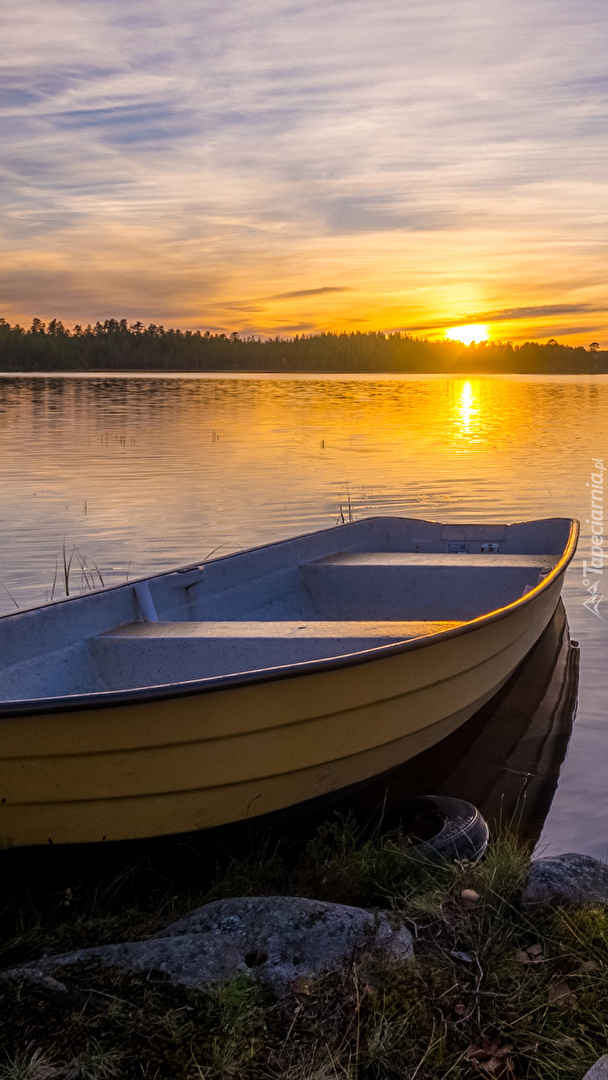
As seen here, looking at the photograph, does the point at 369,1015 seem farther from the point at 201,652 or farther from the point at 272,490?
the point at 272,490

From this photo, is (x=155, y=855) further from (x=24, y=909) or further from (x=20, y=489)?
(x=20, y=489)

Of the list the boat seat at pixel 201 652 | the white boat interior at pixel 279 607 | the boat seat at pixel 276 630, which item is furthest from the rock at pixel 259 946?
the boat seat at pixel 276 630

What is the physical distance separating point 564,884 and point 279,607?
4136mm

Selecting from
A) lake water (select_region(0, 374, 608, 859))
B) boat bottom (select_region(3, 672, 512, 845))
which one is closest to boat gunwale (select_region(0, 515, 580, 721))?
boat bottom (select_region(3, 672, 512, 845))

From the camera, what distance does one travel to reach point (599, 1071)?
265cm

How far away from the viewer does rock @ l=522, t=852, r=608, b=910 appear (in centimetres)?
369

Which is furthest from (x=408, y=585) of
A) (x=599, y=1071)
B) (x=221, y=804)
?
(x=599, y=1071)

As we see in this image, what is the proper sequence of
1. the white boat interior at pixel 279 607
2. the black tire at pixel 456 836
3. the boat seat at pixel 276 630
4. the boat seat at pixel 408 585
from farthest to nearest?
the boat seat at pixel 408 585
the boat seat at pixel 276 630
the white boat interior at pixel 279 607
the black tire at pixel 456 836

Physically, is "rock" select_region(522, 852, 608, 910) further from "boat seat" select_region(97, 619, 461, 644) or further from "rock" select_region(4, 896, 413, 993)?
"boat seat" select_region(97, 619, 461, 644)

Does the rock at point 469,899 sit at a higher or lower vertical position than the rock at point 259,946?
lower

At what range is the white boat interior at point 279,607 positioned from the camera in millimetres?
5184

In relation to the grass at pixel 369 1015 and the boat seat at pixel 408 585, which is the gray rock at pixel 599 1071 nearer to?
the grass at pixel 369 1015

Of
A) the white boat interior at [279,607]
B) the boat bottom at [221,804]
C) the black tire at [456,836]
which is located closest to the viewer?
the boat bottom at [221,804]

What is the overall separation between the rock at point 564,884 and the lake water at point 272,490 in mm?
1166
